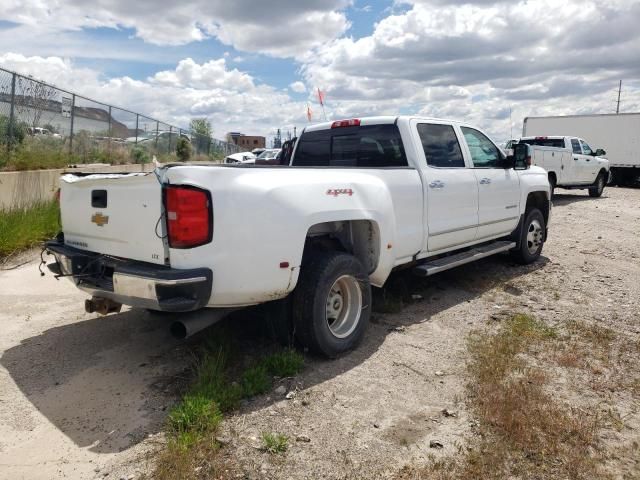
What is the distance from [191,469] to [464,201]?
13.1 ft

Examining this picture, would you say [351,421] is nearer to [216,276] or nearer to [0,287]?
[216,276]

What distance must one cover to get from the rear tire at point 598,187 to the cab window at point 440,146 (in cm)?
1366

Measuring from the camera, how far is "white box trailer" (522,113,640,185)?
2269cm

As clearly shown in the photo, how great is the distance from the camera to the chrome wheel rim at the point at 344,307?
425cm

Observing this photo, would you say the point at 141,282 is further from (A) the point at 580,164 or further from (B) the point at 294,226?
(A) the point at 580,164

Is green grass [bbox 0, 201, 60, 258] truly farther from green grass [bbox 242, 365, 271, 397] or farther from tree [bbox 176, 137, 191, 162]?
tree [bbox 176, 137, 191, 162]

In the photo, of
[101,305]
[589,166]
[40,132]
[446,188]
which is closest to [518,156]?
[446,188]

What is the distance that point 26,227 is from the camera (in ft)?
25.2

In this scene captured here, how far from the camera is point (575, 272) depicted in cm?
706

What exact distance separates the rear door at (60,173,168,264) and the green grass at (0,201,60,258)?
11.9 ft

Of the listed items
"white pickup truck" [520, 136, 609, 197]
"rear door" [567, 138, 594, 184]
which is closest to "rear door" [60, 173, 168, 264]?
"white pickup truck" [520, 136, 609, 197]

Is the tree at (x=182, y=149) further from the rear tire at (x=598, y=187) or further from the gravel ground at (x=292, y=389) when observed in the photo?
the gravel ground at (x=292, y=389)

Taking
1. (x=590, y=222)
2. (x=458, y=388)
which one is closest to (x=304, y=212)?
(x=458, y=388)

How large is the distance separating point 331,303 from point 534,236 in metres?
4.35
